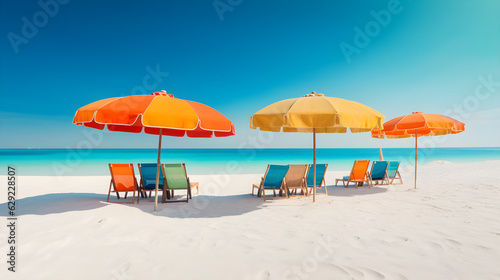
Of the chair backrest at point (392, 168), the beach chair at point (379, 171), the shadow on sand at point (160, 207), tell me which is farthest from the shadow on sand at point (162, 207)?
the chair backrest at point (392, 168)

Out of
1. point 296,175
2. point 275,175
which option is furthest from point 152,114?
point 296,175

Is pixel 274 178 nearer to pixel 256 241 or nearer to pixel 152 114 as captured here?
pixel 256 241

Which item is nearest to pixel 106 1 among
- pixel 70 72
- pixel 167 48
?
pixel 167 48

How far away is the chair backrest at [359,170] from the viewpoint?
7.58m

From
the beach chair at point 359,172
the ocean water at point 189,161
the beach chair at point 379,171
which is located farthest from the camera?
the ocean water at point 189,161

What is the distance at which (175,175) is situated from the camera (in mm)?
5352

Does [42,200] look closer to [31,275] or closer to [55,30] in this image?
[31,275]

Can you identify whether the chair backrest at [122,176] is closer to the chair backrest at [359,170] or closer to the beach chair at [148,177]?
the beach chair at [148,177]

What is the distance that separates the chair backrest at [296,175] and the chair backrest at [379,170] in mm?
3441

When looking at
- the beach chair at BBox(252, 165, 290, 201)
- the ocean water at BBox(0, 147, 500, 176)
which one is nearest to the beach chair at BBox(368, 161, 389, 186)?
the beach chair at BBox(252, 165, 290, 201)

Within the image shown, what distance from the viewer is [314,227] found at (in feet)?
11.6

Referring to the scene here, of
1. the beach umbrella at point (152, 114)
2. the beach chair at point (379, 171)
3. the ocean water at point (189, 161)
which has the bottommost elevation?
the ocean water at point (189, 161)

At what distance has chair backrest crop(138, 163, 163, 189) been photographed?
5406mm

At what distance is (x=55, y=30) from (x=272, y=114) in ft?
60.8
